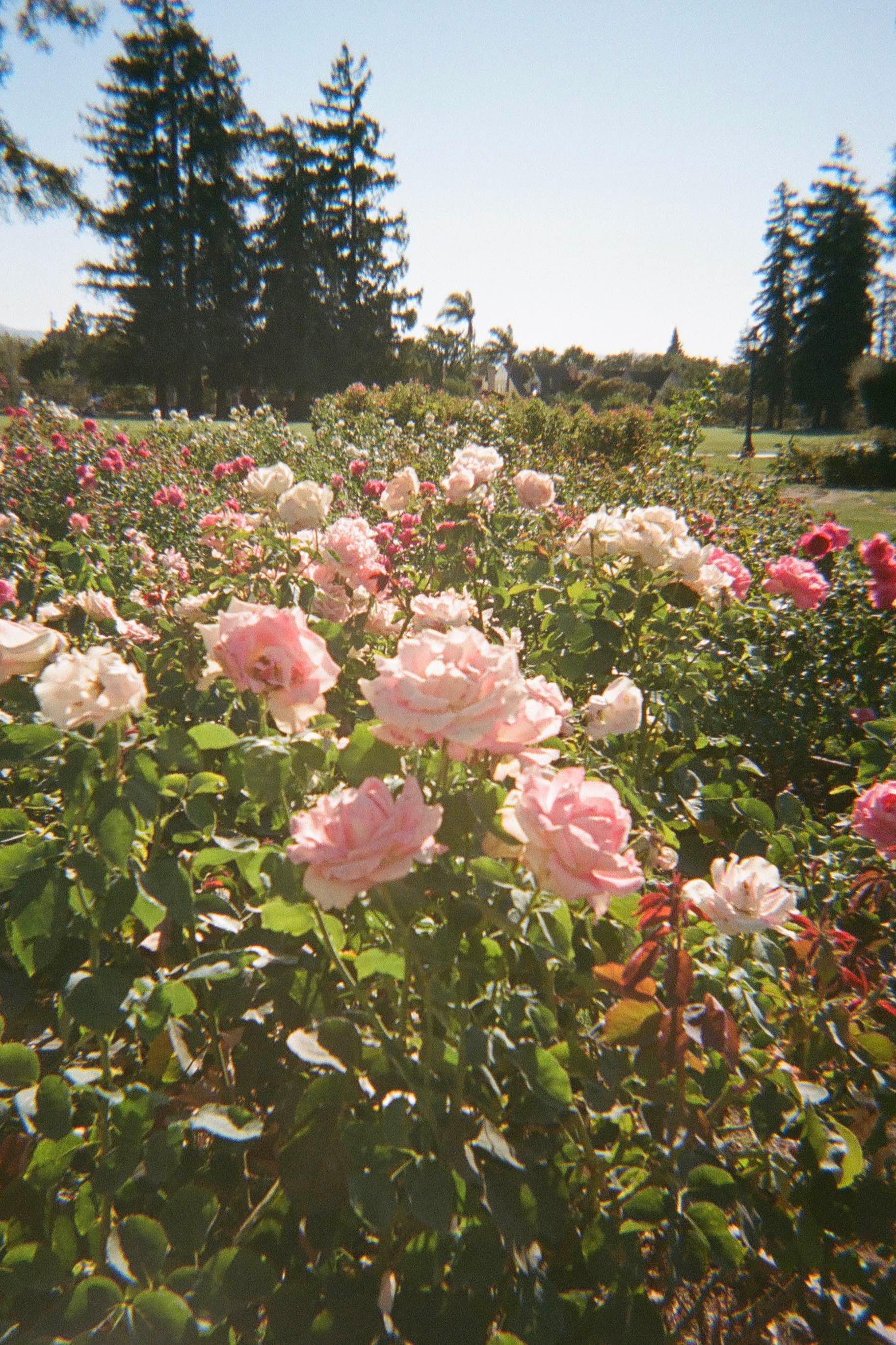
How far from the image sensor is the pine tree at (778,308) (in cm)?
4281

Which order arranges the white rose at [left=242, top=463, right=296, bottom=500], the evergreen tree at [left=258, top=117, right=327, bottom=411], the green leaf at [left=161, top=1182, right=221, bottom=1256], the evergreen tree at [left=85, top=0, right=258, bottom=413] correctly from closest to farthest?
1. the green leaf at [left=161, top=1182, right=221, bottom=1256]
2. the white rose at [left=242, top=463, right=296, bottom=500]
3. the evergreen tree at [left=85, top=0, right=258, bottom=413]
4. the evergreen tree at [left=258, top=117, right=327, bottom=411]

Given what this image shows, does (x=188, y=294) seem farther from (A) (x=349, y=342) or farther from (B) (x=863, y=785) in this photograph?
(B) (x=863, y=785)

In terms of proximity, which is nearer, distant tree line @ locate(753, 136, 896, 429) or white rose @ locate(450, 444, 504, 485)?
white rose @ locate(450, 444, 504, 485)

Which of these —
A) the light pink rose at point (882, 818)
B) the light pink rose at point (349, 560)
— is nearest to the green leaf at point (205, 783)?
the light pink rose at point (349, 560)

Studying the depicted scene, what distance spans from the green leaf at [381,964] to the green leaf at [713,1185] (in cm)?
47

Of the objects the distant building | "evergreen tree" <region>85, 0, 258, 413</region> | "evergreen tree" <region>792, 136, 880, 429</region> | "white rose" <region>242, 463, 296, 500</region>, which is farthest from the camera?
the distant building

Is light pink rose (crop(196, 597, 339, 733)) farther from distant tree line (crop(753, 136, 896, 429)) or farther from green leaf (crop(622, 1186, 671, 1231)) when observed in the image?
distant tree line (crop(753, 136, 896, 429))

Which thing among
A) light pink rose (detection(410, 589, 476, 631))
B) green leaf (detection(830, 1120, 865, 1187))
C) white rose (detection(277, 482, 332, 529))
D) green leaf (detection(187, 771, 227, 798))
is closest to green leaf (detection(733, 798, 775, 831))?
green leaf (detection(830, 1120, 865, 1187))

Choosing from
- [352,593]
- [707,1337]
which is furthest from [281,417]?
[707,1337]

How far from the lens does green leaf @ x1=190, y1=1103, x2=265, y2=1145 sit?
0.96 metres

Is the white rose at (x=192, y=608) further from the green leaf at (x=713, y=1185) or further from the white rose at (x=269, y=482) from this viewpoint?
the green leaf at (x=713, y=1185)

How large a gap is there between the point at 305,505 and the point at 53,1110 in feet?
4.86

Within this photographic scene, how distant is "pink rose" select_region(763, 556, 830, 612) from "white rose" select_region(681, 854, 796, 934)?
157cm

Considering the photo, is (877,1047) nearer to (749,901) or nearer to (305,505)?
(749,901)
